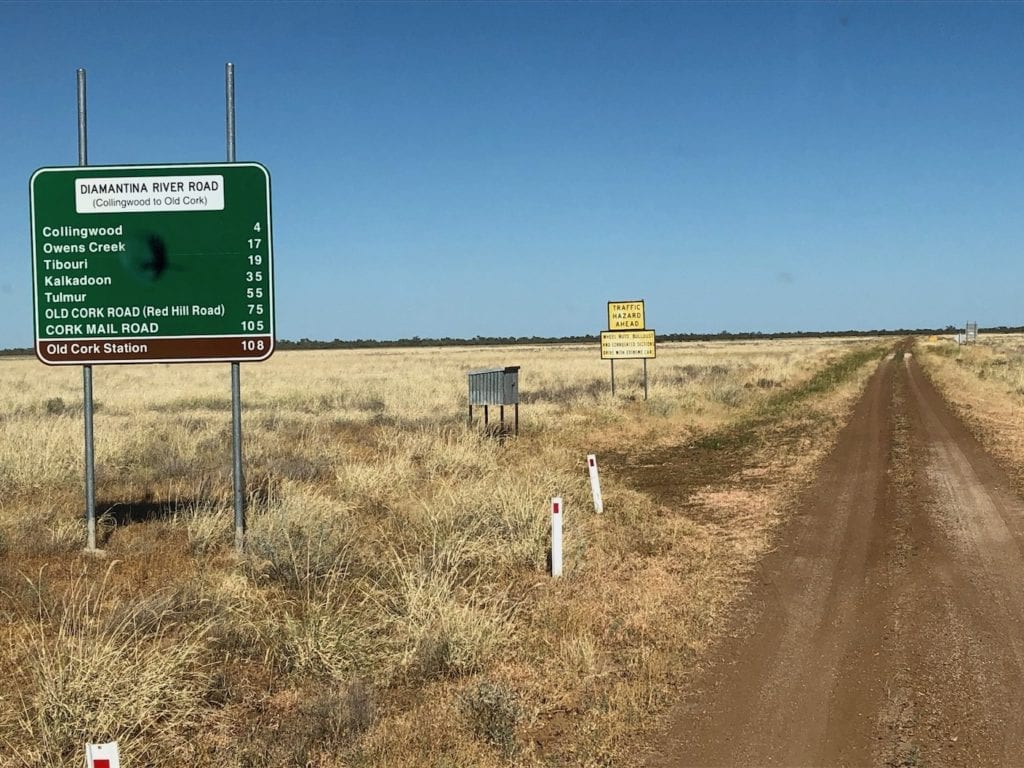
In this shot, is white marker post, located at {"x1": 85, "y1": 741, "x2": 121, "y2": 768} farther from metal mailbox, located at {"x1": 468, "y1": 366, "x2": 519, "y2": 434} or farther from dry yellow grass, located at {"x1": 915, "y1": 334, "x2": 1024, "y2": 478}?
metal mailbox, located at {"x1": 468, "y1": 366, "x2": 519, "y2": 434}

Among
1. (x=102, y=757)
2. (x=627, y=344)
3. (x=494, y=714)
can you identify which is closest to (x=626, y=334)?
(x=627, y=344)

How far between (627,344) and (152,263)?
70.5ft

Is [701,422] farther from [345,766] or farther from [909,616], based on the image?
[345,766]

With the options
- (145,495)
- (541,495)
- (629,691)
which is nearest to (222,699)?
(629,691)

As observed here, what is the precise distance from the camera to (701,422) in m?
23.8

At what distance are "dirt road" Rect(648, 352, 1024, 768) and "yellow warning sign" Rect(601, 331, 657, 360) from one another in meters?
17.0

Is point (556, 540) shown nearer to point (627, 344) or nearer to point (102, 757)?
point (102, 757)

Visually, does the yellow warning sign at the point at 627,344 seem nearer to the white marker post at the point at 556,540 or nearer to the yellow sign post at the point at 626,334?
the yellow sign post at the point at 626,334

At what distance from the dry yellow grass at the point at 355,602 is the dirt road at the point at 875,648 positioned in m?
0.42

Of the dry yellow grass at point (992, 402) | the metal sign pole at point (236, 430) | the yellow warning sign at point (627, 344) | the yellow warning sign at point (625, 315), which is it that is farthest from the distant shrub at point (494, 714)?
the yellow warning sign at point (625, 315)

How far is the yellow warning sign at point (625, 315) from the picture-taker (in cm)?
2919

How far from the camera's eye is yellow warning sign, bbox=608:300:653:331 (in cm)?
2919

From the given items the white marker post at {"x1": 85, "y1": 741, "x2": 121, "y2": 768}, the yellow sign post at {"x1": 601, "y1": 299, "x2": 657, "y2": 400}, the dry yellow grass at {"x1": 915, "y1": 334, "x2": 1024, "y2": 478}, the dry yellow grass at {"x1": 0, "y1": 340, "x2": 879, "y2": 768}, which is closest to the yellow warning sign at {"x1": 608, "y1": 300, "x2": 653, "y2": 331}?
the yellow sign post at {"x1": 601, "y1": 299, "x2": 657, "y2": 400}

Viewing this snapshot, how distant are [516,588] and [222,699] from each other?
3.15 metres
